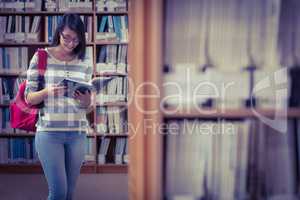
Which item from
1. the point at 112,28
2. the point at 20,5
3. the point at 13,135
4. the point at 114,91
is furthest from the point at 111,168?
the point at 20,5

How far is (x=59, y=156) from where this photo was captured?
1.89 m

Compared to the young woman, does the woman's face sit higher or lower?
higher

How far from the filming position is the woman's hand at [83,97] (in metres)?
1.92

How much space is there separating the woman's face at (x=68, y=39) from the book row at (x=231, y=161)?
944mm

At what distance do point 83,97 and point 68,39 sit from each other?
0.91ft

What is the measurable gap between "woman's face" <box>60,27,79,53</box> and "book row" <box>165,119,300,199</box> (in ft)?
3.10

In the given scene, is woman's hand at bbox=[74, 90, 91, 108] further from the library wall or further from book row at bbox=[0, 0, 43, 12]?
book row at bbox=[0, 0, 43, 12]

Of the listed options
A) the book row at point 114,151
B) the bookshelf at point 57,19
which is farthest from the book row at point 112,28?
the book row at point 114,151

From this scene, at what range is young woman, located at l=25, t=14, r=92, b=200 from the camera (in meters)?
1.87

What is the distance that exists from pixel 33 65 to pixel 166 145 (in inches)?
36.9

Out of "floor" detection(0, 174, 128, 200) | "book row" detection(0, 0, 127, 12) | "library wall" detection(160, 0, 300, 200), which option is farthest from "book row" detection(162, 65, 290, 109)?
"book row" detection(0, 0, 127, 12)

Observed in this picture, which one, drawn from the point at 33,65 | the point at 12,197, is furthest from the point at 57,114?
the point at 12,197

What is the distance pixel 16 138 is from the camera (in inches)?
143

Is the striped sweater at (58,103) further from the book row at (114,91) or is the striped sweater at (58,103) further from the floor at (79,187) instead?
the book row at (114,91)
